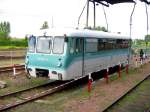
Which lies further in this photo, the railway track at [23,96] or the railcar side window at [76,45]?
the railcar side window at [76,45]

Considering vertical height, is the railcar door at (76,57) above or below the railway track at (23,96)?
above

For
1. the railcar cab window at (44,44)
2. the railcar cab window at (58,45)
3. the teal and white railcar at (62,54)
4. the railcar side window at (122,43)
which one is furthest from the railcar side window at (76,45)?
the railcar side window at (122,43)

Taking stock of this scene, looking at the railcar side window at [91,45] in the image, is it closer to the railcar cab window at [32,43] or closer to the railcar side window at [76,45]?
the railcar side window at [76,45]

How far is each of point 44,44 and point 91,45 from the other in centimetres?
325

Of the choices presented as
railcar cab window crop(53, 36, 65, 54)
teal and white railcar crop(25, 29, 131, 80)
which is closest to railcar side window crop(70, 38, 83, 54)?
teal and white railcar crop(25, 29, 131, 80)

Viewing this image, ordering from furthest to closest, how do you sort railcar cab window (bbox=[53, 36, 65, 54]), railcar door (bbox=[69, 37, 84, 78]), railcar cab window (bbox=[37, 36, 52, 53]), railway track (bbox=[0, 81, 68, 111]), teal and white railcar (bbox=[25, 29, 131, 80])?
railcar cab window (bbox=[37, 36, 52, 53]) → railcar door (bbox=[69, 37, 84, 78]) → railcar cab window (bbox=[53, 36, 65, 54]) → teal and white railcar (bbox=[25, 29, 131, 80]) → railway track (bbox=[0, 81, 68, 111])

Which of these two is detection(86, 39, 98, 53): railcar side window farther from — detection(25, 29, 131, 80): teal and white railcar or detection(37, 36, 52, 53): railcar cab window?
detection(37, 36, 52, 53): railcar cab window

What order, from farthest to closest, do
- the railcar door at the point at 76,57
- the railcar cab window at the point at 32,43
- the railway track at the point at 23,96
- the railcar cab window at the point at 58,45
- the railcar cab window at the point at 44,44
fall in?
the railcar cab window at the point at 32,43, the railcar cab window at the point at 44,44, the railcar door at the point at 76,57, the railcar cab window at the point at 58,45, the railway track at the point at 23,96

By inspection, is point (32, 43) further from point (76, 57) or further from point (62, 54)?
point (76, 57)

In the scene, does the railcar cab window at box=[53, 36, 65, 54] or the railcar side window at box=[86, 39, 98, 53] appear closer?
the railcar cab window at box=[53, 36, 65, 54]

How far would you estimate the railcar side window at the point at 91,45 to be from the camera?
1763 cm

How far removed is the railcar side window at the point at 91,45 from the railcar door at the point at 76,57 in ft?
2.86

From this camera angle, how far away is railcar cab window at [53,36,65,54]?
15.4 metres

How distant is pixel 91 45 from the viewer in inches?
714
